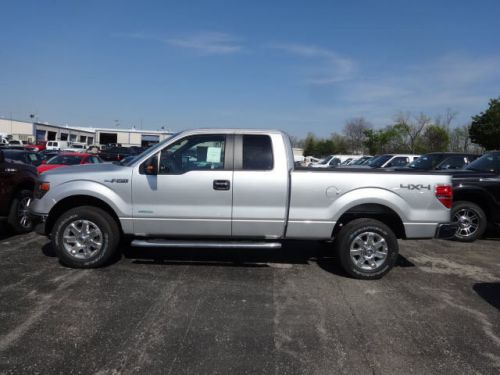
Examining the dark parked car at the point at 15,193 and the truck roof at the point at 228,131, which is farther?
the dark parked car at the point at 15,193

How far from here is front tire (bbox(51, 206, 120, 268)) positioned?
208 inches

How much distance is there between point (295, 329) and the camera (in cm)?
382

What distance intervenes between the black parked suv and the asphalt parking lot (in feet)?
5.50

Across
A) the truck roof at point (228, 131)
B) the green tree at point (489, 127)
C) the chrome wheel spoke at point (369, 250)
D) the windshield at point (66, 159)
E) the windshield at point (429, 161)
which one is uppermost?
the green tree at point (489, 127)

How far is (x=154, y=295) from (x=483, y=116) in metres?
39.9

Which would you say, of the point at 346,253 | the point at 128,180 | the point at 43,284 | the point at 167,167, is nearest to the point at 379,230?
the point at 346,253

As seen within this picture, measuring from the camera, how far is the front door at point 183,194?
5188mm

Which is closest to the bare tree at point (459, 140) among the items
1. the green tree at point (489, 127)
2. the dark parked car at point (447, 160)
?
the green tree at point (489, 127)

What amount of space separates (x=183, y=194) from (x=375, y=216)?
8.72 feet

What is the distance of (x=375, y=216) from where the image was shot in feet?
18.2

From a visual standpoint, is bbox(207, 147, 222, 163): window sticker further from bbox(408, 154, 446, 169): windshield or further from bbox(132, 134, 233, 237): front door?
bbox(408, 154, 446, 169): windshield

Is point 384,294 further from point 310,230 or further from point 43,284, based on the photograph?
point 43,284

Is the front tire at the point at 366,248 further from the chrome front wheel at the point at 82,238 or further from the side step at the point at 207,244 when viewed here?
the chrome front wheel at the point at 82,238

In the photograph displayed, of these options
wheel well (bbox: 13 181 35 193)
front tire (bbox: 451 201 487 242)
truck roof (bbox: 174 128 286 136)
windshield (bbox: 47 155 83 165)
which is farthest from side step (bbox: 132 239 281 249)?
windshield (bbox: 47 155 83 165)
